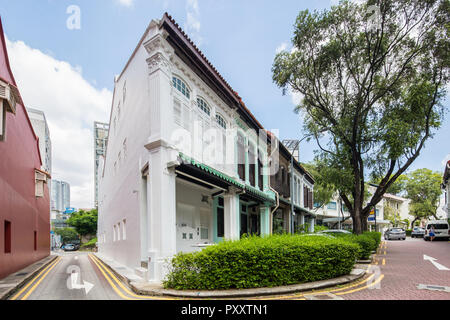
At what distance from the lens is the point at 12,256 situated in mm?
11523

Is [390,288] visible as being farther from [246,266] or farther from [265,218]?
[265,218]

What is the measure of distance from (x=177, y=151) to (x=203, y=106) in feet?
10.6

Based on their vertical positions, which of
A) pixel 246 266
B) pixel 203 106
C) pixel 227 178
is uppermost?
pixel 203 106

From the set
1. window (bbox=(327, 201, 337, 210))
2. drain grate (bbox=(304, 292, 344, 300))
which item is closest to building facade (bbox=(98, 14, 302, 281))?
drain grate (bbox=(304, 292, 344, 300))

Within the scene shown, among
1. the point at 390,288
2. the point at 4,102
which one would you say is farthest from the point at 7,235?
the point at 390,288

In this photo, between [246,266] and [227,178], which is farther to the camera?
[227,178]

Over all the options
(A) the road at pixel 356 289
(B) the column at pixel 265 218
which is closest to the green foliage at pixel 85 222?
(B) the column at pixel 265 218

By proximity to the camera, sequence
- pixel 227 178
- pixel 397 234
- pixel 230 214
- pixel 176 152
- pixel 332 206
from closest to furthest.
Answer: pixel 176 152, pixel 227 178, pixel 230 214, pixel 397 234, pixel 332 206

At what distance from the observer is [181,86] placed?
10.6 m

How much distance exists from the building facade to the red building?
3.73m

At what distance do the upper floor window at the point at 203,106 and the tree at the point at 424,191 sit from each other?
53278mm

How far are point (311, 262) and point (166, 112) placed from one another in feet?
19.4

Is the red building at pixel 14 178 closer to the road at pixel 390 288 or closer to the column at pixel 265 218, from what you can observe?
the road at pixel 390 288
